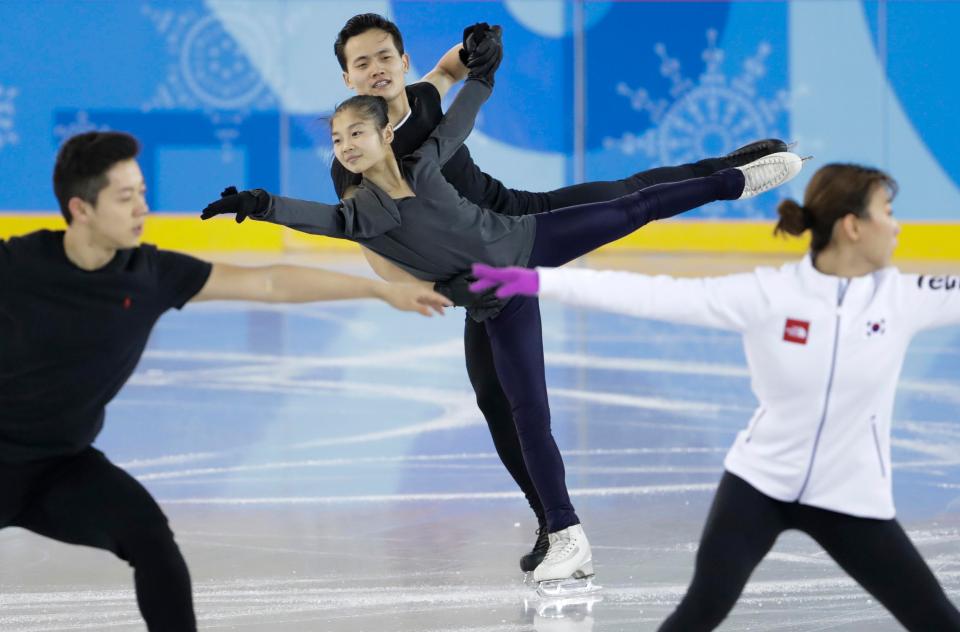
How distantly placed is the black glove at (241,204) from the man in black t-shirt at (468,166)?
1.47 feet

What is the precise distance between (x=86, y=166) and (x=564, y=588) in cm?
201

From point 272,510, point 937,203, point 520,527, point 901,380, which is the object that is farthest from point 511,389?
point 937,203

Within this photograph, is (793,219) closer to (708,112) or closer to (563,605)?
(563,605)

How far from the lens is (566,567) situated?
4121mm

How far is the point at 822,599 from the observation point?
3953 mm

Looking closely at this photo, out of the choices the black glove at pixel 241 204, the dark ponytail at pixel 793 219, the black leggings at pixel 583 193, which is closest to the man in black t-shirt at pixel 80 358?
the black glove at pixel 241 204

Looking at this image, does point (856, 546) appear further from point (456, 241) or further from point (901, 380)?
point (901, 380)

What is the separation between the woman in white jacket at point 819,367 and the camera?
2.73m

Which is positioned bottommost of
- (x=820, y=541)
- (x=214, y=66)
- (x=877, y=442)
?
(x=820, y=541)

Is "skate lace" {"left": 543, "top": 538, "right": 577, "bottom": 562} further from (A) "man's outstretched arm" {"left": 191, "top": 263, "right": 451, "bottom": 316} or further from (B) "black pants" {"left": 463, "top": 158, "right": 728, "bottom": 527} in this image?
(A) "man's outstretched arm" {"left": 191, "top": 263, "right": 451, "bottom": 316}

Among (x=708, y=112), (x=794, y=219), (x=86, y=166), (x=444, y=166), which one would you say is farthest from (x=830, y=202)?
(x=708, y=112)

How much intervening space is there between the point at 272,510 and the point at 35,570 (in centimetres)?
96

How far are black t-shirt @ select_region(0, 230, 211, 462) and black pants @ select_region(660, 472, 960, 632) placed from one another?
1.26 meters

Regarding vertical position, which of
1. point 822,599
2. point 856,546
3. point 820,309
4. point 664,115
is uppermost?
point 664,115
